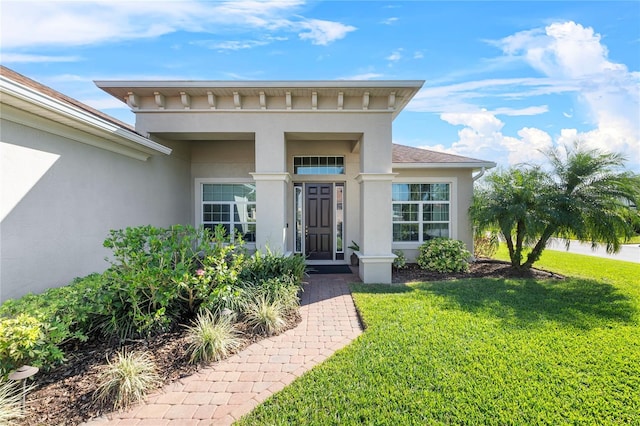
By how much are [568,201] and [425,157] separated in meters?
3.96

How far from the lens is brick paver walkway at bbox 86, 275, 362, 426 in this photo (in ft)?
7.91

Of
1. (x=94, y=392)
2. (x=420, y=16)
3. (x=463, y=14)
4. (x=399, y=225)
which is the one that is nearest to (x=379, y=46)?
(x=420, y=16)

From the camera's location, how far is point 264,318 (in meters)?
4.12

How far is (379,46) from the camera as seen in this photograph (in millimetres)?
7535

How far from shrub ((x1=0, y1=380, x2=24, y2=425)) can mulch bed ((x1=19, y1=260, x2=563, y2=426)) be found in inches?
3.2

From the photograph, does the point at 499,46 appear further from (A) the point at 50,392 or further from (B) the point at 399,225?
(A) the point at 50,392

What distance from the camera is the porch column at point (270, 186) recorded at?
6.42 m

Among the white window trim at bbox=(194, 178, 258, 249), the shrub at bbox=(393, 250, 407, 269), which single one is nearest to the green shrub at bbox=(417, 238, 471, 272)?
the shrub at bbox=(393, 250, 407, 269)

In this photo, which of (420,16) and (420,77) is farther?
(420,16)

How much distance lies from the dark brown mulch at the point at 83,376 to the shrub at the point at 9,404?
8 cm

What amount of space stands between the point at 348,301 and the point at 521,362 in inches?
115

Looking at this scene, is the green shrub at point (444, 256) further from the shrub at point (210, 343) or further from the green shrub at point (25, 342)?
the green shrub at point (25, 342)

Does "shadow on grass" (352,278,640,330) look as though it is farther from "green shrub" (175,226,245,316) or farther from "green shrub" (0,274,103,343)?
"green shrub" (0,274,103,343)

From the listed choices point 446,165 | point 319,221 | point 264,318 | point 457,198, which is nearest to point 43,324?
point 264,318
